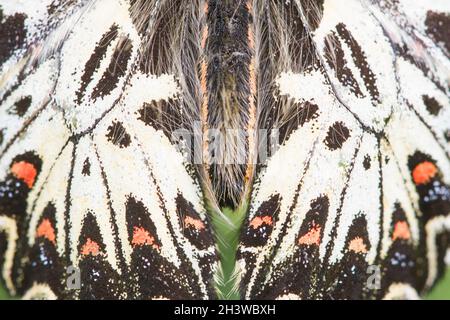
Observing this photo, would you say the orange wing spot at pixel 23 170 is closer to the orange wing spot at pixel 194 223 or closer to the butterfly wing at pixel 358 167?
the orange wing spot at pixel 194 223

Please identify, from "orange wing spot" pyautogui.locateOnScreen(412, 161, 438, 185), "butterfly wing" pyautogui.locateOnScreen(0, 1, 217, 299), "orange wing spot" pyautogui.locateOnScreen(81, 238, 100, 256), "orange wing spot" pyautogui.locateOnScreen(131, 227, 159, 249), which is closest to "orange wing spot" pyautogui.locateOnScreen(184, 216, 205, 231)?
"butterfly wing" pyautogui.locateOnScreen(0, 1, 217, 299)

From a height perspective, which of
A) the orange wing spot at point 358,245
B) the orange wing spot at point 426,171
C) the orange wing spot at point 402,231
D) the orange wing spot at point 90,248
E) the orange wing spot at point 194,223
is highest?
the orange wing spot at point 426,171

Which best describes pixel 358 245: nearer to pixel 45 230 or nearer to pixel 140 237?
pixel 140 237

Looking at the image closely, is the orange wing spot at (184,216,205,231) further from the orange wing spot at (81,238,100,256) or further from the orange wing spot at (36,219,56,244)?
the orange wing spot at (36,219,56,244)

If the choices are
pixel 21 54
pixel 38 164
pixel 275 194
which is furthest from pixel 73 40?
pixel 275 194

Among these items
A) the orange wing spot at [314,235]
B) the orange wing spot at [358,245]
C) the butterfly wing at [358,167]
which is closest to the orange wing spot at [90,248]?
the butterfly wing at [358,167]

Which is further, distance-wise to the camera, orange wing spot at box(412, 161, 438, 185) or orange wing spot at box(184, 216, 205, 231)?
orange wing spot at box(184, 216, 205, 231)

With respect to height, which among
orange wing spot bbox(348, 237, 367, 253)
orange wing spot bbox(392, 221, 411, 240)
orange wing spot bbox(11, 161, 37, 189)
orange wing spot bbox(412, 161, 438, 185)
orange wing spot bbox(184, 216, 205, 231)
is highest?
orange wing spot bbox(11, 161, 37, 189)
